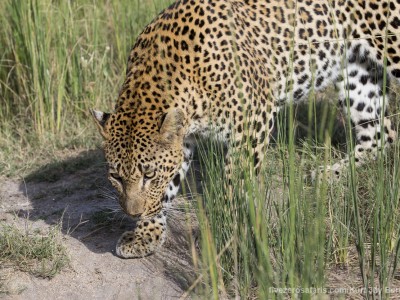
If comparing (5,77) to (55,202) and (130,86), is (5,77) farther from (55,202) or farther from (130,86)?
(130,86)

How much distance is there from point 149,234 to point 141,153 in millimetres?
900

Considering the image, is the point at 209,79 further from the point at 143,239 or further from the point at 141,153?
Answer: the point at 143,239

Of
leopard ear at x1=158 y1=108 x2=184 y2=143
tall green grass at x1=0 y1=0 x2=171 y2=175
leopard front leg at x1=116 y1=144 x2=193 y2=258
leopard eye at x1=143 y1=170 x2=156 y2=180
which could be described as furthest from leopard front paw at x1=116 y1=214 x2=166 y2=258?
tall green grass at x1=0 y1=0 x2=171 y2=175

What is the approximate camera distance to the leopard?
18.1 feet

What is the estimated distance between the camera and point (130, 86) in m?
5.74

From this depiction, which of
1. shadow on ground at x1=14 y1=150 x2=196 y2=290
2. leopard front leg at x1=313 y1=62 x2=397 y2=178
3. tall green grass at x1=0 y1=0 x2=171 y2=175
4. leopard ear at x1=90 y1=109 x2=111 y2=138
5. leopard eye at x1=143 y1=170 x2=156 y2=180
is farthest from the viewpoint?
tall green grass at x1=0 y1=0 x2=171 y2=175

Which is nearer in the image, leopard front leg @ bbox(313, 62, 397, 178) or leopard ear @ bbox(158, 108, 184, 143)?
leopard ear @ bbox(158, 108, 184, 143)

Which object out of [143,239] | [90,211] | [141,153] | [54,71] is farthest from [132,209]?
[54,71]

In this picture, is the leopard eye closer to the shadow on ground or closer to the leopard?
the leopard

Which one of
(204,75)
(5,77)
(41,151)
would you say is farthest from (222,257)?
(5,77)

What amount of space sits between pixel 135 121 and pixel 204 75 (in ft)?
2.07

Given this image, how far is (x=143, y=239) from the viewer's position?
605 cm

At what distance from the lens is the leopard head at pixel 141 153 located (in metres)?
5.46

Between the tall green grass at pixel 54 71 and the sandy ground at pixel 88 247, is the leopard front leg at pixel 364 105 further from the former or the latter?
the tall green grass at pixel 54 71
